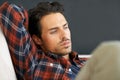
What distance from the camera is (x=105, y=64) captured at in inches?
15.6

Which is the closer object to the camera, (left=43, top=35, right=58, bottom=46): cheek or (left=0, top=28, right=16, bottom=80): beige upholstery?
(left=0, top=28, right=16, bottom=80): beige upholstery

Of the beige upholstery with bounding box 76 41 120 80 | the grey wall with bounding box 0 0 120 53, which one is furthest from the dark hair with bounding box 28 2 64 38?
the beige upholstery with bounding box 76 41 120 80

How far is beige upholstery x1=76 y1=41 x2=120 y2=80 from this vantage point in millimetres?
388

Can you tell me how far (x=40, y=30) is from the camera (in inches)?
54.2

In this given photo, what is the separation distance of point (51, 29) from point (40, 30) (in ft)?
0.20

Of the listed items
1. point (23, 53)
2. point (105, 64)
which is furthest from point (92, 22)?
point (105, 64)

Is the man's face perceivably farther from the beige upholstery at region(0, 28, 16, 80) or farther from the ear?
the beige upholstery at region(0, 28, 16, 80)

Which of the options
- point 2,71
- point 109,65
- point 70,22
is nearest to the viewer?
point 109,65

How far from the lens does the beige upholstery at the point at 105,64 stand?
388 millimetres

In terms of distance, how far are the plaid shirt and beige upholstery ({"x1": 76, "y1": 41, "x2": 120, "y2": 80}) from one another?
805 mm

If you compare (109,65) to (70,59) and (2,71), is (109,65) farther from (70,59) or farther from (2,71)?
(70,59)

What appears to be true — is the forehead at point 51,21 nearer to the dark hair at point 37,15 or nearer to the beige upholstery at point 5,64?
the dark hair at point 37,15

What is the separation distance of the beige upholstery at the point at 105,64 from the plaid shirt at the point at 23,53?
81cm

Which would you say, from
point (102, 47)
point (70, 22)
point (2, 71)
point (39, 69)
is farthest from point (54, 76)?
point (70, 22)
